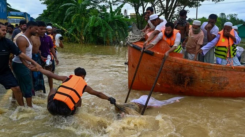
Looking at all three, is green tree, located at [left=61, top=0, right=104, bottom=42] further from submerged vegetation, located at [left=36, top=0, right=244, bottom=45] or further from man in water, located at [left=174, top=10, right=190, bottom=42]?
man in water, located at [left=174, top=10, right=190, bottom=42]

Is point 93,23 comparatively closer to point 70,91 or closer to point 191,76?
point 191,76

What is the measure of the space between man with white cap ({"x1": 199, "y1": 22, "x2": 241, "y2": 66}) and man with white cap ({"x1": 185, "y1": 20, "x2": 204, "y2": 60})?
0.16m

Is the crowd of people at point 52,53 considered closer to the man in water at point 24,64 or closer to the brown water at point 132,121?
the man in water at point 24,64

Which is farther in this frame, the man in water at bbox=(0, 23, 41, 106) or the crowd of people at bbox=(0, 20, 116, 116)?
the man in water at bbox=(0, 23, 41, 106)

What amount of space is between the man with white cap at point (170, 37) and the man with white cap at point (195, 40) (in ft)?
1.32

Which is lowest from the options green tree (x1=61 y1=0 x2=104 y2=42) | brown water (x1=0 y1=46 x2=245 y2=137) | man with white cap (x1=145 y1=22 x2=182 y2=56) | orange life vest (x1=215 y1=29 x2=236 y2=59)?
brown water (x1=0 y1=46 x2=245 y2=137)

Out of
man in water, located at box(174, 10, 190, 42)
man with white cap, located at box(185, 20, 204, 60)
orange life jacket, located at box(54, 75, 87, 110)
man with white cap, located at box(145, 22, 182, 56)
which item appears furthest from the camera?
man in water, located at box(174, 10, 190, 42)

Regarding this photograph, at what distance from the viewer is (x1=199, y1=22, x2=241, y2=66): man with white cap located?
4.94 m

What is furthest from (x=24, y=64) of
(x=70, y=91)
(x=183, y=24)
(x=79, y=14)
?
(x=79, y=14)

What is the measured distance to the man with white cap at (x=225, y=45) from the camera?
4.94 m

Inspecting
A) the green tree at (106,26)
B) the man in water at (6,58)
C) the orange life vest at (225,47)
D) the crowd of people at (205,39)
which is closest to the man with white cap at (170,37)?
the crowd of people at (205,39)

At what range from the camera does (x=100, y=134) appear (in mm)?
3289

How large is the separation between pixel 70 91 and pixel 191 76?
2.66m

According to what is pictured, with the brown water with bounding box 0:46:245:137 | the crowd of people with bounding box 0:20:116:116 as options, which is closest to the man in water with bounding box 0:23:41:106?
the crowd of people with bounding box 0:20:116:116
